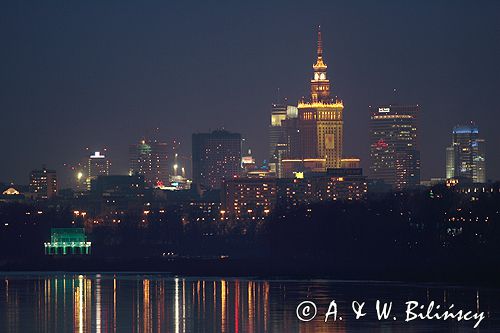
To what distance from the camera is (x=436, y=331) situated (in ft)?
289

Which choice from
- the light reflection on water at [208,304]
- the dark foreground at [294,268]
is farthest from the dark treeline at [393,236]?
the light reflection on water at [208,304]

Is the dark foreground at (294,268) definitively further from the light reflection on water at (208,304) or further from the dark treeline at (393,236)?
the light reflection on water at (208,304)

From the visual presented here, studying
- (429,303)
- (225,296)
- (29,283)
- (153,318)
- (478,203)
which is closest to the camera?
(153,318)

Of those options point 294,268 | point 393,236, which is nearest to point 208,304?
point 294,268

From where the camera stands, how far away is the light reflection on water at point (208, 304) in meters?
91.1

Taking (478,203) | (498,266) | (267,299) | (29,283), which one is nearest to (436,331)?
(267,299)

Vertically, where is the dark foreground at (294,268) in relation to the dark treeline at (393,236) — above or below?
below

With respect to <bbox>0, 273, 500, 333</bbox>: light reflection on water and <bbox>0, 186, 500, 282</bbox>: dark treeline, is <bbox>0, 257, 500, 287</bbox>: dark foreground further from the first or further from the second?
<bbox>0, 273, 500, 333</bbox>: light reflection on water

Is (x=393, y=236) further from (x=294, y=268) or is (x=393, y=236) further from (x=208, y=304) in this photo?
(x=208, y=304)

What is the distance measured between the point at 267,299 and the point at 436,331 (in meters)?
22.5

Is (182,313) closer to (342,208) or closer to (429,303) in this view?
(429,303)

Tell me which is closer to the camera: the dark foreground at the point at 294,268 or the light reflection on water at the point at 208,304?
the light reflection on water at the point at 208,304

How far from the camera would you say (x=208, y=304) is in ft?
350

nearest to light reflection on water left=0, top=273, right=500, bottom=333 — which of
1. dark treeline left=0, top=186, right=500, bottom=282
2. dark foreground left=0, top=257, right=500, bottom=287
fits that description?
dark foreground left=0, top=257, right=500, bottom=287
